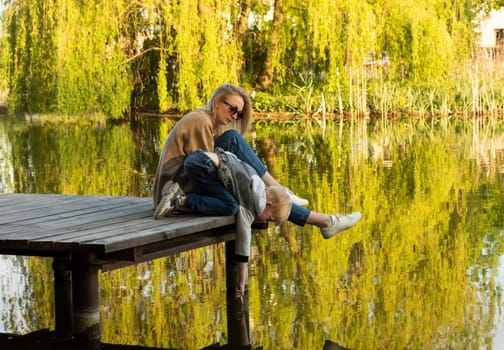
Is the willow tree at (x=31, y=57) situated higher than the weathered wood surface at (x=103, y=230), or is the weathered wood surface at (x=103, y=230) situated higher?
the willow tree at (x=31, y=57)

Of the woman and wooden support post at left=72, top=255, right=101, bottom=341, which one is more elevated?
the woman

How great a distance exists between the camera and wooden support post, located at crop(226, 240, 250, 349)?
555 centimetres

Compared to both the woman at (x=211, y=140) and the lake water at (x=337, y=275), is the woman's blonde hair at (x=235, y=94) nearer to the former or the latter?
the woman at (x=211, y=140)

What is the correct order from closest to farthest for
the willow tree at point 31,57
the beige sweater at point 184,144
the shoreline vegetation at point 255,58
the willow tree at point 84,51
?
the beige sweater at point 184,144
the willow tree at point 84,51
the willow tree at point 31,57
the shoreline vegetation at point 255,58

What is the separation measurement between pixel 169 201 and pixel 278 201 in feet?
2.03

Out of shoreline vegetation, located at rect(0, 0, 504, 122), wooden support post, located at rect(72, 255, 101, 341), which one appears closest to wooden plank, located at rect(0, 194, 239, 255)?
wooden support post, located at rect(72, 255, 101, 341)

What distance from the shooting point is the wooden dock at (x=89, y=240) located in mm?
5445

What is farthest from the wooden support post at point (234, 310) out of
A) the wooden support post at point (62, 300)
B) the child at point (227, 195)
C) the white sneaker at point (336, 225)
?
the wooden support post at point (62, 300)

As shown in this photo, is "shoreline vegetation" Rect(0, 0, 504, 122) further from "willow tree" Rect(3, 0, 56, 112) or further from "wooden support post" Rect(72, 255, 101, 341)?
"wooden support post" Rect(72, 255, 101, 341)

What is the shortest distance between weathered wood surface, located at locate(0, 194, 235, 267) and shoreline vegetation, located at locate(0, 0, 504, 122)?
1361 centimetres

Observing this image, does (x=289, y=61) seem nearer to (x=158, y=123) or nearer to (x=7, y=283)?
(x=158, y=123)

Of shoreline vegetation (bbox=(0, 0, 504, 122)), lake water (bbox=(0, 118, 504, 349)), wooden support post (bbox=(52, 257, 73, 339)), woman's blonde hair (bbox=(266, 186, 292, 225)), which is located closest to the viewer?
lake water (bbox=(0, 118, 504, 349))

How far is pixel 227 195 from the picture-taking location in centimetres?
614

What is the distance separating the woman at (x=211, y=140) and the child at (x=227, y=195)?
0.17 meters
